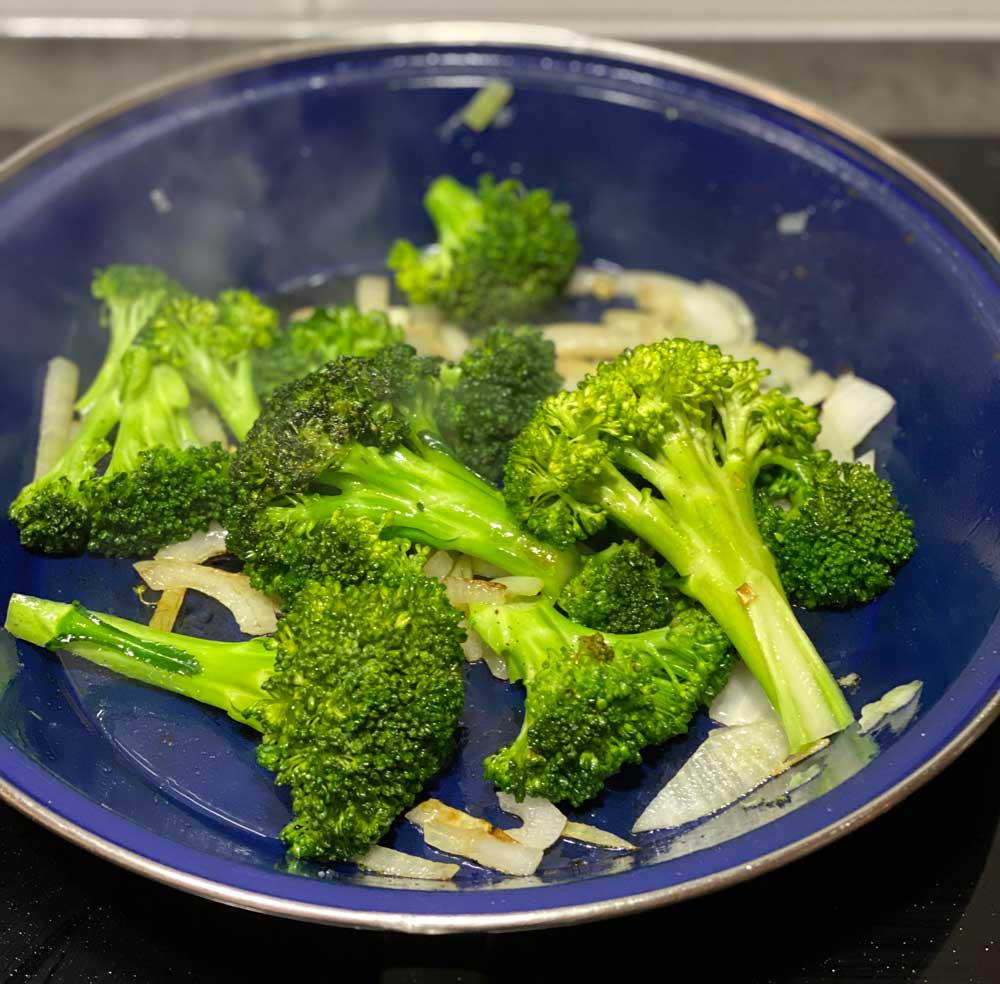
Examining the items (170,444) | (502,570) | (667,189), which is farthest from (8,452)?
(667,189)

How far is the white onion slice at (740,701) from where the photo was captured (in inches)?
87.0

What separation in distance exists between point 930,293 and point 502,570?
4.08ft

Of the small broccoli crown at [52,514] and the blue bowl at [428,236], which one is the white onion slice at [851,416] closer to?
the blue bowl at [428,236]

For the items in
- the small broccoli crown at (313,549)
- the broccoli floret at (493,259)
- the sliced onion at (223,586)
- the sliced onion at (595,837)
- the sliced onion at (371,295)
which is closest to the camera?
the sliced onion at (595,837)

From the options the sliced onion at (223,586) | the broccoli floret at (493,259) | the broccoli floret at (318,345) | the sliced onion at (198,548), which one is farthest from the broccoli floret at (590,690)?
the broccoli floret at (493,259)

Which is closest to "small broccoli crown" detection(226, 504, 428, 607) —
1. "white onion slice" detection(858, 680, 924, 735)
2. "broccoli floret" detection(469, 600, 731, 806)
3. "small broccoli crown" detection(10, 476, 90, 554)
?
"broccoli floret" detection(469, 600, 731, 806)

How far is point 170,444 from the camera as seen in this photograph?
99.7 inches

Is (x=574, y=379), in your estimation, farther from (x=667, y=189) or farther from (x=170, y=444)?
(x=170, y=444)

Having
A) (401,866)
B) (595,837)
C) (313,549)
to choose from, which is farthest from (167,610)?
(595,837)

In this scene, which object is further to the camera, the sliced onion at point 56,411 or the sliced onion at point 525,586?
the sliced onion at point 56,411

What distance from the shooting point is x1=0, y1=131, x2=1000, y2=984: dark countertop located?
200 centimetres

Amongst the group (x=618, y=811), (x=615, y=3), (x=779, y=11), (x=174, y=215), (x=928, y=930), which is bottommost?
(x=618, y=811)

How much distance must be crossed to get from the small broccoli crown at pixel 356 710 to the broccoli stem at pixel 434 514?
0.65ft

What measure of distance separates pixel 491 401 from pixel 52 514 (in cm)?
100
